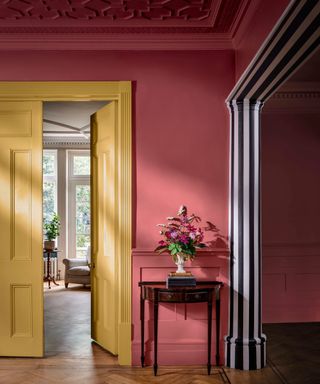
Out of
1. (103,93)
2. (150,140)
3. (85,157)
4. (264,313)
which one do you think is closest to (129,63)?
(103,93)

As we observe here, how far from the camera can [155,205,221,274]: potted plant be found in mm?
4574

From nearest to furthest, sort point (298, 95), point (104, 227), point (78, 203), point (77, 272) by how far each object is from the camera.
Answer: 1. point (104, 227)
2. point (298, 95)
3. point (77, 272)
4. point (78, 203)

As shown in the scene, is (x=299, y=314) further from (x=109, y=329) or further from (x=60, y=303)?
(x=60, y=303)

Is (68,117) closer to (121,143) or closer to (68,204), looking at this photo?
(68,204)

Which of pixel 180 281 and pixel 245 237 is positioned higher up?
pixel 245 237

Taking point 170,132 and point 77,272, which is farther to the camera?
point 77,272

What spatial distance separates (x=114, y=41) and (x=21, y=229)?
2.03 meters

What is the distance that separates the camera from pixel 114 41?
16.1 ft

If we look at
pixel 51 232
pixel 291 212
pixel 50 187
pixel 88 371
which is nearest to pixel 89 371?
pixel 88 371

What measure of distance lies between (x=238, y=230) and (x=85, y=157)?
6.93 m

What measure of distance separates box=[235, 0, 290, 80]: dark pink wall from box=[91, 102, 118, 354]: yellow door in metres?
1.34

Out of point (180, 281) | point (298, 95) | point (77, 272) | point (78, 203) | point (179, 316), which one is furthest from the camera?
point (78, 203)

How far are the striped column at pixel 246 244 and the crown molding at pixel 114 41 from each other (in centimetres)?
67

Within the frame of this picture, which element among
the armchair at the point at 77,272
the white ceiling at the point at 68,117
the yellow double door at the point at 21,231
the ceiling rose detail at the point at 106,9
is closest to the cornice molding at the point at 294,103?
the white ceiling at the point at 68,117
